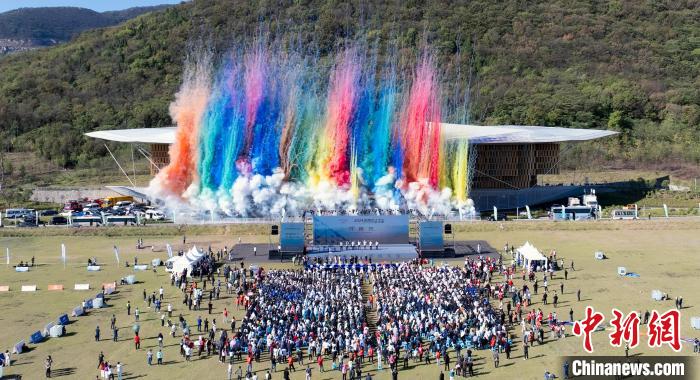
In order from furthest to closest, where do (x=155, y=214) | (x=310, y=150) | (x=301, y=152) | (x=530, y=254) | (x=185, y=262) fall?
(x=301, y=152), (x=310, y=150), (x=155, y=214), (x=530, y=254), (x=185, y=262)

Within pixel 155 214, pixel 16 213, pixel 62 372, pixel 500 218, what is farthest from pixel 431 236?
pixel 16 213

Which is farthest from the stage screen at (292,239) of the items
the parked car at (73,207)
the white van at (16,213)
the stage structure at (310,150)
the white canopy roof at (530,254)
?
the parked car at (73,207)

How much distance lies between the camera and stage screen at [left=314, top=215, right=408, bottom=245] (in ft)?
173

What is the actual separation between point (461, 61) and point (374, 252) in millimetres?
77206

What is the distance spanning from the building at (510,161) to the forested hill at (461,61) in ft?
88.2

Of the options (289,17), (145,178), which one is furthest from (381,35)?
(145,178)

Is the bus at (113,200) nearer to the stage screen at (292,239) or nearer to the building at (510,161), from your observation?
the building at (510,161)

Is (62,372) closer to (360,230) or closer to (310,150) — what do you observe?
(360,230)

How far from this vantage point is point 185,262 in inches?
1758

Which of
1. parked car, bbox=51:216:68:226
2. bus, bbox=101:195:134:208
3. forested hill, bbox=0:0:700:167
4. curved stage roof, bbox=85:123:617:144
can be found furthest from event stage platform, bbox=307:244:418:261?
forested hill, bbox=0:0:700:167

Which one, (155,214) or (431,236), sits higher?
(155,214)

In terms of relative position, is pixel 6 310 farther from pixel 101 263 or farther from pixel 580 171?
pixel 580 171

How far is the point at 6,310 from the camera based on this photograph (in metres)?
38.8

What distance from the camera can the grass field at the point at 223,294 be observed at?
3028 cm
